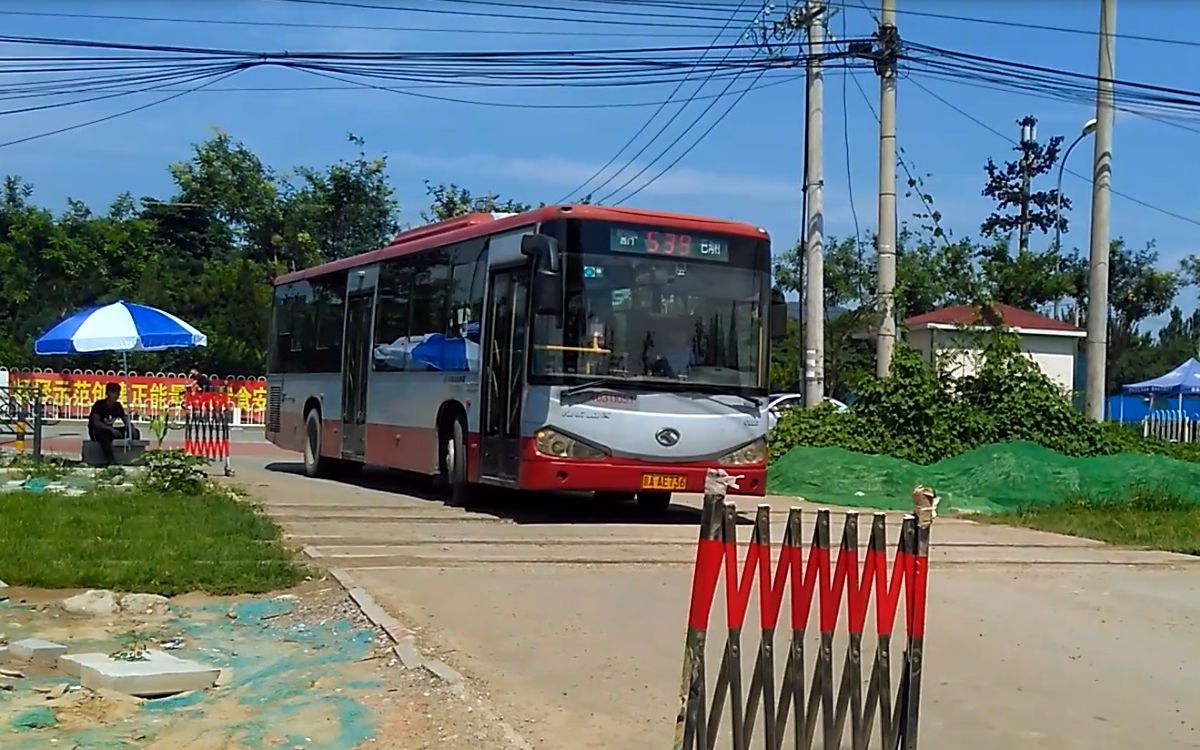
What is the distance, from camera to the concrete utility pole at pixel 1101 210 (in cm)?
2339

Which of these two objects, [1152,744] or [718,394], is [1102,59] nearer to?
[718,394]

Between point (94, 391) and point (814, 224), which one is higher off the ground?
point (814, 224)

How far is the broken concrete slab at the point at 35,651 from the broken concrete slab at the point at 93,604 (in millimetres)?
1188

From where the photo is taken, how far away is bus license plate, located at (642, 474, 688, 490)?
48.6 feet

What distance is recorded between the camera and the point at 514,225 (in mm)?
15609

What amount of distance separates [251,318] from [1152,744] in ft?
147

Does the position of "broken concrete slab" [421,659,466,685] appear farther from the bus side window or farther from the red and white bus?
the bus side window

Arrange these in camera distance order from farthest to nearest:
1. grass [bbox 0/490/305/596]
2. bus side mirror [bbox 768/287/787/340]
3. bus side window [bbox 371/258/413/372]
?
bus side window [bbox 371/258/413/372] < bus side mirror [bbox 768/287/787/340] < grass [bbox 0/490/305/596]

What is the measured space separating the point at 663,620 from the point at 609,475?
521cm

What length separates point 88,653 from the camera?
322 inches

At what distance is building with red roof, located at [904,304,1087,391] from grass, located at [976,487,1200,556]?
5.36 meters

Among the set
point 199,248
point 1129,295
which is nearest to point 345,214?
point 199,248

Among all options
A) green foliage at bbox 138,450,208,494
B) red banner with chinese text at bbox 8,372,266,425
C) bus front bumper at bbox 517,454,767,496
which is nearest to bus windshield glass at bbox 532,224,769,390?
bus front bumper at bbox 517,454,767,496

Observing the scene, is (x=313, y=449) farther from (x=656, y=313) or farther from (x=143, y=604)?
(x=143, y=604)
